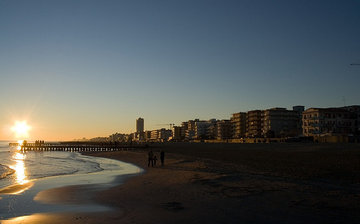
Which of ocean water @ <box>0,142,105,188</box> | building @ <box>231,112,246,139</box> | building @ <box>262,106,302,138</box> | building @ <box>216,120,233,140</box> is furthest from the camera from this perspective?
building @ <box>216,120,233,140</box>

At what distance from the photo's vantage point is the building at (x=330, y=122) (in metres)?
98.6

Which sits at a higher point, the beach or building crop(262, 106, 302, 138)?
building crop(262, 106, 302, 138)

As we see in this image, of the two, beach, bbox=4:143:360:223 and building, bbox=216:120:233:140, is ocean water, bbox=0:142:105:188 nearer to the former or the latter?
beach, bbox=4:143:360:223

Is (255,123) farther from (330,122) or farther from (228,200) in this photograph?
(228,200)

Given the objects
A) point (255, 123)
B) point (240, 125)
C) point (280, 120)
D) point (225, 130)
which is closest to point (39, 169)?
point (280, 120)

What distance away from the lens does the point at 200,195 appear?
14.1m

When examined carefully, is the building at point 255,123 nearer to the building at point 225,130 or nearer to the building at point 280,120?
the building at point 280,120

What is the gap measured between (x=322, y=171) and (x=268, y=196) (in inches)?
362

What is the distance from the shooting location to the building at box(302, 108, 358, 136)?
98.6 meters

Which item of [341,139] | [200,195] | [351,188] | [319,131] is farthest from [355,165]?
[319,131]

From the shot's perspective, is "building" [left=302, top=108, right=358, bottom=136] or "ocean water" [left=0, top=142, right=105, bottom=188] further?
"building" [left=302, top=108, right=358, bottom=136]

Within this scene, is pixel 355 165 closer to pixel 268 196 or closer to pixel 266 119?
pixel 268 196

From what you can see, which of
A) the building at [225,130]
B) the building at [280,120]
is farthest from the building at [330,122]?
the building at [225,130]

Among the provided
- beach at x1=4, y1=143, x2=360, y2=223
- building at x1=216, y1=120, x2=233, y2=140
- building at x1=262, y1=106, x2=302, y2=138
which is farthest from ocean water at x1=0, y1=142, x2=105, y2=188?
building at x1=216, y1=120, x2=233, y2=140
